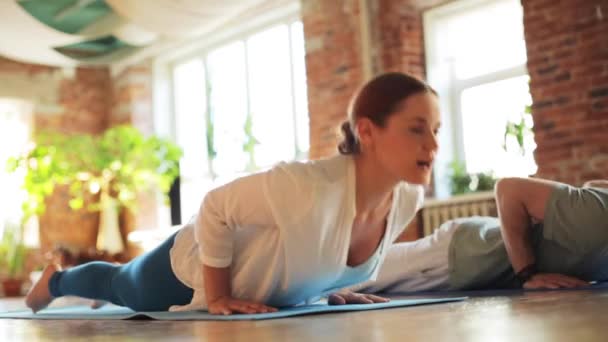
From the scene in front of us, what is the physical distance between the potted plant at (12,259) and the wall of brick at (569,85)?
5472 mm

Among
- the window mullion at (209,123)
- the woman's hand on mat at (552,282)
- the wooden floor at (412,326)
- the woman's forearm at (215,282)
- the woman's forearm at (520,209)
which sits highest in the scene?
the window mullion at (209,123)

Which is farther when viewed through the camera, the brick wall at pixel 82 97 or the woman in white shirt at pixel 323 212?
the brick wall at pixel 82 97

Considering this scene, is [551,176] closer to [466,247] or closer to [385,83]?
[466,247]

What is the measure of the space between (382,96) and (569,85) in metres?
3.16

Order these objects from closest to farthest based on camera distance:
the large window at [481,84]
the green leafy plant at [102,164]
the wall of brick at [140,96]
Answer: the large window at [481,84] < the green leafy plant at [102,164] < the wall of brick at [140,96]

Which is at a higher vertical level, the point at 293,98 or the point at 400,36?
the point at 400,36

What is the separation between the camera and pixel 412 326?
5.85 feet

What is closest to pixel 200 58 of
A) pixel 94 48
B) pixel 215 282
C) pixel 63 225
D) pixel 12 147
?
pixel 94 48

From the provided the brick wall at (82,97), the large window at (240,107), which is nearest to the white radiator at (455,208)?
the large window at (240,107)

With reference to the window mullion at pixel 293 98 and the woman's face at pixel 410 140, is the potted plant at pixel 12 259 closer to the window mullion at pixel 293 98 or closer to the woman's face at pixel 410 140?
the window mullion at pixel 293 98

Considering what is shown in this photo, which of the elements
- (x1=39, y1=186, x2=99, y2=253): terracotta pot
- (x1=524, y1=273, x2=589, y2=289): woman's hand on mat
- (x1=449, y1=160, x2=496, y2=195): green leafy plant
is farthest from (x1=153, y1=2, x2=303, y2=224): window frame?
(x1=524, y1=273, x2=589, y2=289): woman's hand on mat

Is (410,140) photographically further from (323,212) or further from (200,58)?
(200,58)

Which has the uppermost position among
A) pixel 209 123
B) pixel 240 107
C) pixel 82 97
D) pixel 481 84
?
pixel 82 97

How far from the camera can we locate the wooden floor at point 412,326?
5.02 ft
